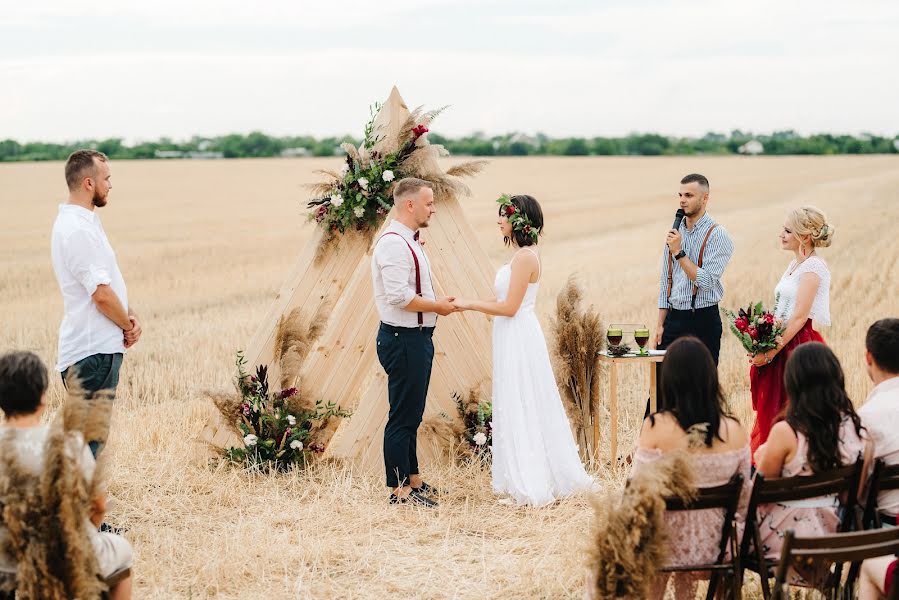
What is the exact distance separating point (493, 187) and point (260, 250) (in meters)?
18.1

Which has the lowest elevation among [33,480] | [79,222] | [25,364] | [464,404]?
[464,404]

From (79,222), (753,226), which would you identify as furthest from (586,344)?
(753,226)

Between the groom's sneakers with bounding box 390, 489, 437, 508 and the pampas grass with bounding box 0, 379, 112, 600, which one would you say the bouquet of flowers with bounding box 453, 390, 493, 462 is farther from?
the pampas grass with bounding box 0, 379, 112, 600

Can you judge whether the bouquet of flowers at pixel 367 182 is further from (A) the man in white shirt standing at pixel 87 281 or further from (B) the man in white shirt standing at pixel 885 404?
(B) the man in white shirt standing at pixel 885 404

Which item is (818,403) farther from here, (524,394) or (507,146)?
(507,146)

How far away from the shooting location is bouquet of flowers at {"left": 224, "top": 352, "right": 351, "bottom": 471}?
736cm

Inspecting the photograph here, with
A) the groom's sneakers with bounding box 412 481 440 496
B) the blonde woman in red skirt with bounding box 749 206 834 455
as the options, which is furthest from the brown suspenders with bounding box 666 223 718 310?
the groom's sneakers with bounding box 412 481 440 496

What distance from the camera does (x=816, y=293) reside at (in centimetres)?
648

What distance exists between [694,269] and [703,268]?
0.39 ft

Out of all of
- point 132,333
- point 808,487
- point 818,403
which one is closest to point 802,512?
point 808,487

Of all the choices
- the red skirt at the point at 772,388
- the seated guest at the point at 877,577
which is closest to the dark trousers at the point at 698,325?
the red skirt at the point at 772,388

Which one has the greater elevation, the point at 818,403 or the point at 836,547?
the point at 818,403

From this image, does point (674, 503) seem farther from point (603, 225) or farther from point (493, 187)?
point (493, 187)

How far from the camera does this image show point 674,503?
159 inches
